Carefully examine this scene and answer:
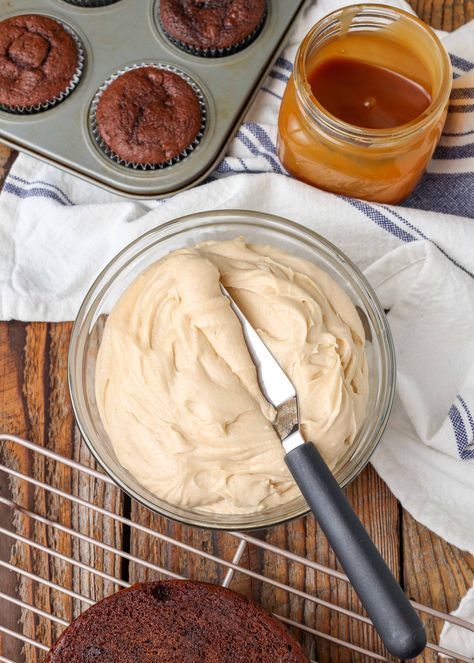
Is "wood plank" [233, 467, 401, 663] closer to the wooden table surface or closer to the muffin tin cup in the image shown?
the wooden table surface

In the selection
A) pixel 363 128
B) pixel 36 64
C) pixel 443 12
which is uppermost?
pixel 443 12

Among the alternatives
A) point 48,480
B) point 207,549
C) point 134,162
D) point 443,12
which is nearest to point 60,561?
point 48,480

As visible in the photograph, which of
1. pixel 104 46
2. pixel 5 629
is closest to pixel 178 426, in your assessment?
pixel 5 629

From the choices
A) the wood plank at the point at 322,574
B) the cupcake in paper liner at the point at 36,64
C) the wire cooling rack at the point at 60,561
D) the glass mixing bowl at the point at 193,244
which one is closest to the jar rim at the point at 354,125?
the glass mixing bowl at the point at 193,244

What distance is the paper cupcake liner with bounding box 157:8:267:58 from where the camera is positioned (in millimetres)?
1778

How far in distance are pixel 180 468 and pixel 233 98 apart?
85 cm

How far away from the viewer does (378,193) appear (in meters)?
1.64

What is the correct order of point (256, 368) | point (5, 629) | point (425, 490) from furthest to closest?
point (425, 490)
point (5, 629)
point (256, 368)

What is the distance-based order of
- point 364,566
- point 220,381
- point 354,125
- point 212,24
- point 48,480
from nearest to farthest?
point 364,566
point 220,381
point 354,125
point 48,480
point 212,24

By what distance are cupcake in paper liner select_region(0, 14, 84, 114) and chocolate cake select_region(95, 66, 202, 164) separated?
0.11 meters

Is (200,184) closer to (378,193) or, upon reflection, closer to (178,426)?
(378,193)

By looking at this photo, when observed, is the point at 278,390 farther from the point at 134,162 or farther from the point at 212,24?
the point at 212,24

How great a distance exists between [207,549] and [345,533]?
0.51 m

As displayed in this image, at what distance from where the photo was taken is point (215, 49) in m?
1.78
